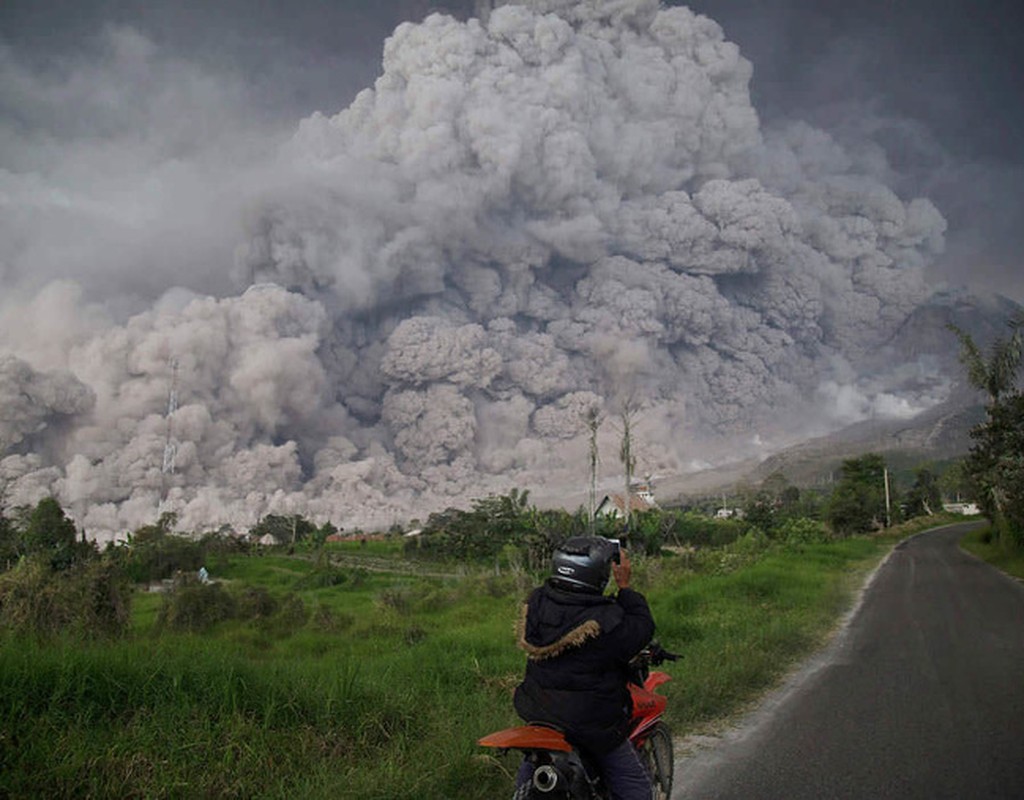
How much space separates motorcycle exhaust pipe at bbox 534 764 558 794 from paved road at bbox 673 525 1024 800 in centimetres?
189

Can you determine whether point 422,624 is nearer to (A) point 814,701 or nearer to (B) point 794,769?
(A) point 814,701

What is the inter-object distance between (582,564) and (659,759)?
1451 mm

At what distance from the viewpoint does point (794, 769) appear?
4590 mm

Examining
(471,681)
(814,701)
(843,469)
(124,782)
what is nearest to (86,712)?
(124,782)

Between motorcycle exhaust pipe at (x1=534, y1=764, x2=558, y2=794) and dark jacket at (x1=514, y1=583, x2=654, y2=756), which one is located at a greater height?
dark jacket at (x1=514, y1=583, x2=654, y2=756)

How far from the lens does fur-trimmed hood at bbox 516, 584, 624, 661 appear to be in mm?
2871

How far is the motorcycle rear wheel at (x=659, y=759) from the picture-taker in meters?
3.65

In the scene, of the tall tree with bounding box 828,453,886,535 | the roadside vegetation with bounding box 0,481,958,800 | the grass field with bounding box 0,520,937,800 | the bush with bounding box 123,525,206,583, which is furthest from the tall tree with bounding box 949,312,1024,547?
the bush with bounding box 123,525,206,583

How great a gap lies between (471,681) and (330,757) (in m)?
3.14

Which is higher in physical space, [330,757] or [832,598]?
[330,757]

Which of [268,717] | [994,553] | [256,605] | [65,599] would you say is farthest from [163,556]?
[268,717]

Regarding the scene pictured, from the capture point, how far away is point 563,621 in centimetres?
292

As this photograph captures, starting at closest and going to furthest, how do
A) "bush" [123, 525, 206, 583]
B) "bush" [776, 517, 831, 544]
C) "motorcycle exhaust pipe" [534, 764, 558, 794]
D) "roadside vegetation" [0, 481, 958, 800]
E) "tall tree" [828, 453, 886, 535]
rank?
"motorcycle exhaust pipe" [534, 764, 558, 794] → "roadside vegetation" [0, 481, 958, 800] → "bush" [776, 517, 831, 544] → "bush" [123, 525, 206, 583] → "tall tree" [828, 453, 886, 535]

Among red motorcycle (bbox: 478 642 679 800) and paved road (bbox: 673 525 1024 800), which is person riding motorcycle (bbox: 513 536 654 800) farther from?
paved road (bbox: 673 525 1024 800)
